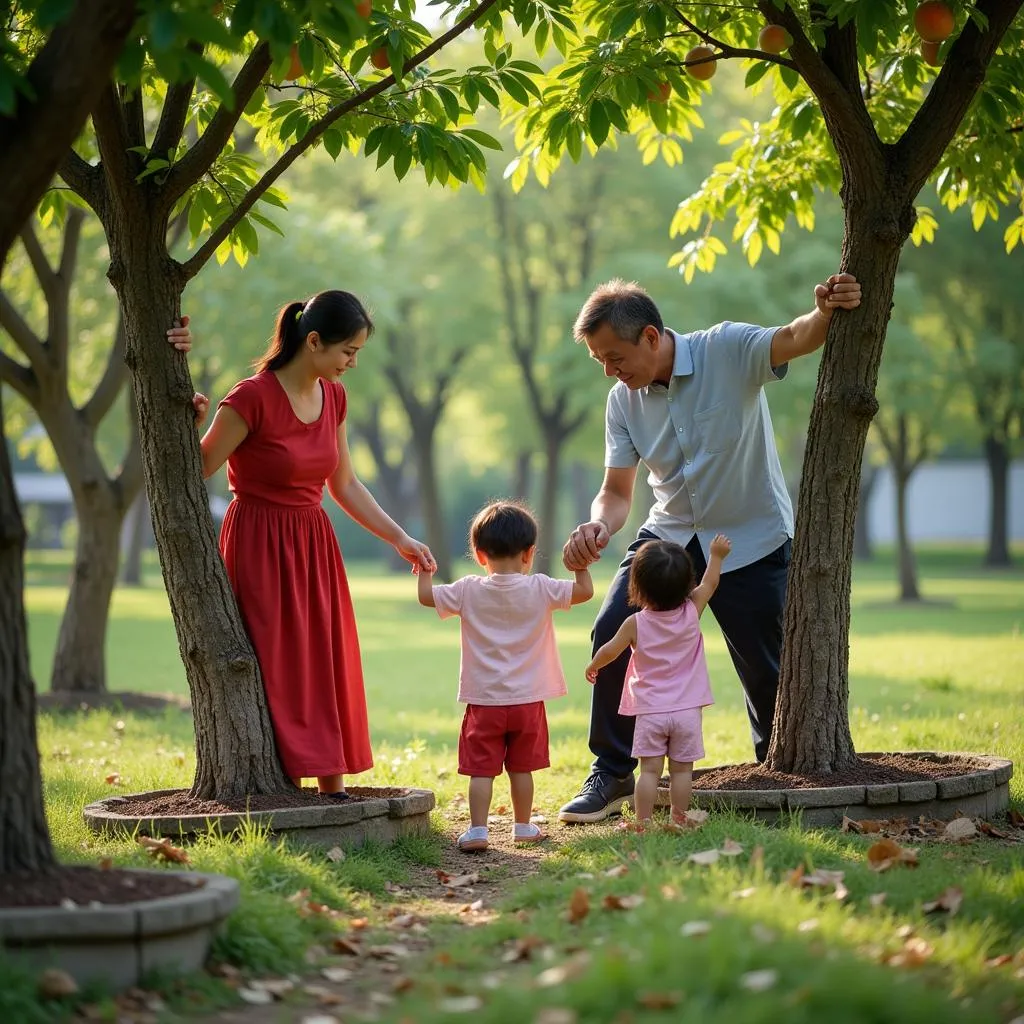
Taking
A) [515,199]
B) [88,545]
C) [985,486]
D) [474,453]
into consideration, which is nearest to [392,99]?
[88,545]

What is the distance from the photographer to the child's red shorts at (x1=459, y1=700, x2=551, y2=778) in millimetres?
5527

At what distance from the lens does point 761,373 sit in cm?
581

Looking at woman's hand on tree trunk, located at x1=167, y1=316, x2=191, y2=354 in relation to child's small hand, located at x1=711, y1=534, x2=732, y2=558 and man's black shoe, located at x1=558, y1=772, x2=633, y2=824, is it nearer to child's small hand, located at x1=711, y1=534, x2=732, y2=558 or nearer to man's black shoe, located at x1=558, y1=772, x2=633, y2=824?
child's small hand, located at x1=711, y1=534, x2=732, y2=558

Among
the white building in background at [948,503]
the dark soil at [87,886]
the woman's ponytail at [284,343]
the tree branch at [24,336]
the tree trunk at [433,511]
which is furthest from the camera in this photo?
the white building in background at [948,503]

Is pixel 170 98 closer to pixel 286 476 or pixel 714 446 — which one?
pixel 286 476

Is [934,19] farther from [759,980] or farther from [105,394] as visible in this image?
[105,394]

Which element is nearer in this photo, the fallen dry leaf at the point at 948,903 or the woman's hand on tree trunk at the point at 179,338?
the fallen dry leaf at the point at 948,903

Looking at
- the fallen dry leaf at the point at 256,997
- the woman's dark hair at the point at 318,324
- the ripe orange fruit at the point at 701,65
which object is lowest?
the fallen dry leaf at the point at 256,997

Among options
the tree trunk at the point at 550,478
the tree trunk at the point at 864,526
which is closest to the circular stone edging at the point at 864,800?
the tree trunk at the point at 550,478

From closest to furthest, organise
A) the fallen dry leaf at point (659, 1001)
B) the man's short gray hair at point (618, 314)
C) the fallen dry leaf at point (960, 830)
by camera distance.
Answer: the fallen dry leaf at point (659, 1001) < the fallen dry leaf at point (960, 830) < the man's short gray hair at point (618, 314)

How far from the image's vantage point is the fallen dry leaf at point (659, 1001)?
2910 mm

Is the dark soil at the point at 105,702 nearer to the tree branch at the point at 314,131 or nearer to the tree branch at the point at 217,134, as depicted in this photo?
the tree branch at the point at 314,131

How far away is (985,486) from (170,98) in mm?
63486

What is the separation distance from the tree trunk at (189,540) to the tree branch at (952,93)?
3040 millimetres
